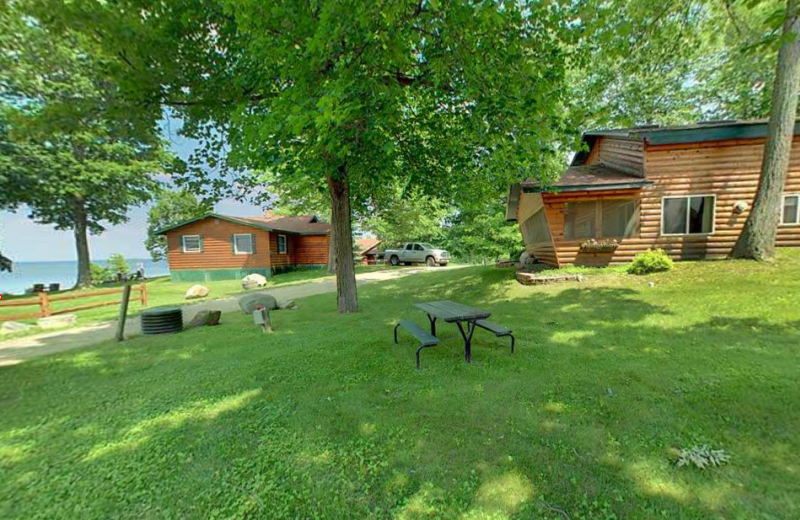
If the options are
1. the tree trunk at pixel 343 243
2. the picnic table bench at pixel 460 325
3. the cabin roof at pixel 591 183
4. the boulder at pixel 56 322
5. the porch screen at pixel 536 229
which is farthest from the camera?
the porch screen at pixel 536 229

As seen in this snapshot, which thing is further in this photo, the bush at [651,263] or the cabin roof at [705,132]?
the cabin roof at [705,132]

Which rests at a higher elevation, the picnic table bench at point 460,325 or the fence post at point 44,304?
the picnic table bench at point 460,325

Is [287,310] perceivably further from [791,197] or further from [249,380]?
[791,197]

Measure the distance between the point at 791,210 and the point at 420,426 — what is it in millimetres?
14033

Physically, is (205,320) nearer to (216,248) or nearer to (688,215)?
(688,215)

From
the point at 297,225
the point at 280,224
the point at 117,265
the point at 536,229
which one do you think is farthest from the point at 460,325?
the point at 117,265

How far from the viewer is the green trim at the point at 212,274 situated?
22.4m

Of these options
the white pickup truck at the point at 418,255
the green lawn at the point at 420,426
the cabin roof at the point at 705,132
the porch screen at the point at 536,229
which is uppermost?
the cabin roof at the point at 705,132

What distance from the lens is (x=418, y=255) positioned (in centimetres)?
2631

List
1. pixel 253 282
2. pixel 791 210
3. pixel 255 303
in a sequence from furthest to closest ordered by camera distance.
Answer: pixel 253 282
pixel 791 210
pixel 255 303

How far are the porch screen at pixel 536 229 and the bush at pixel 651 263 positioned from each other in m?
2.76

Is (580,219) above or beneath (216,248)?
above

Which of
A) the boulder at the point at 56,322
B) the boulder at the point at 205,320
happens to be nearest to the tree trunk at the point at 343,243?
the boulder at the point at 205,320

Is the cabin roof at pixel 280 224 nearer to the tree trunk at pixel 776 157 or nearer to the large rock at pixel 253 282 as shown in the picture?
the large rock at pixel 253 282
